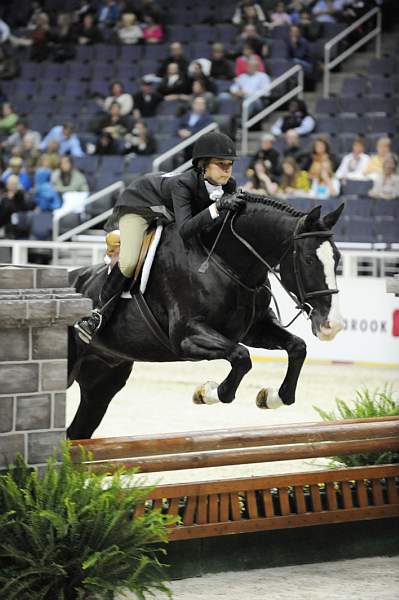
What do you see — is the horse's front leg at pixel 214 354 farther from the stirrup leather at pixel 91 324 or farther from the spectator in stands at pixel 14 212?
the spectator in stands at pixel 14 212

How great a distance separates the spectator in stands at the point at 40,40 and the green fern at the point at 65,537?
45.9 ft

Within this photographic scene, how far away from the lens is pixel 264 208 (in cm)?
516

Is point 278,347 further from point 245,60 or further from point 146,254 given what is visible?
point 245,60

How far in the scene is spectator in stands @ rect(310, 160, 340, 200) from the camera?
11.7 meters

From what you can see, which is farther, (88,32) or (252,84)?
(88,32)

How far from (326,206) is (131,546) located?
801 cm

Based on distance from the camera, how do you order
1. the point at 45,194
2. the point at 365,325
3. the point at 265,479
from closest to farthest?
the point at 265,479, the point at 365,325, the point at 45,194

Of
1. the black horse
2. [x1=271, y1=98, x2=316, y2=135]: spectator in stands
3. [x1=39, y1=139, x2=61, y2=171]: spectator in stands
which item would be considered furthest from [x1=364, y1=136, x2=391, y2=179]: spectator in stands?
the black horse

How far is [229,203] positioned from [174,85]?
9859 mm

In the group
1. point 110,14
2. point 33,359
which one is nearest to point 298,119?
point 110,14

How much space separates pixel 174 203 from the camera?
17.2 ft

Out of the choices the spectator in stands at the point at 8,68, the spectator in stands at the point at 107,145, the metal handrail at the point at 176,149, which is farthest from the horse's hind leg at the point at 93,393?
the spectator in stands at the point at 8,68

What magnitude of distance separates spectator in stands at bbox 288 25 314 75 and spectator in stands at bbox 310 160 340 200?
297cm

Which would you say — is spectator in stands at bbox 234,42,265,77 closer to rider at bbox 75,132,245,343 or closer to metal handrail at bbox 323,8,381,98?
metal handrail at bbox 323,8,381,98
